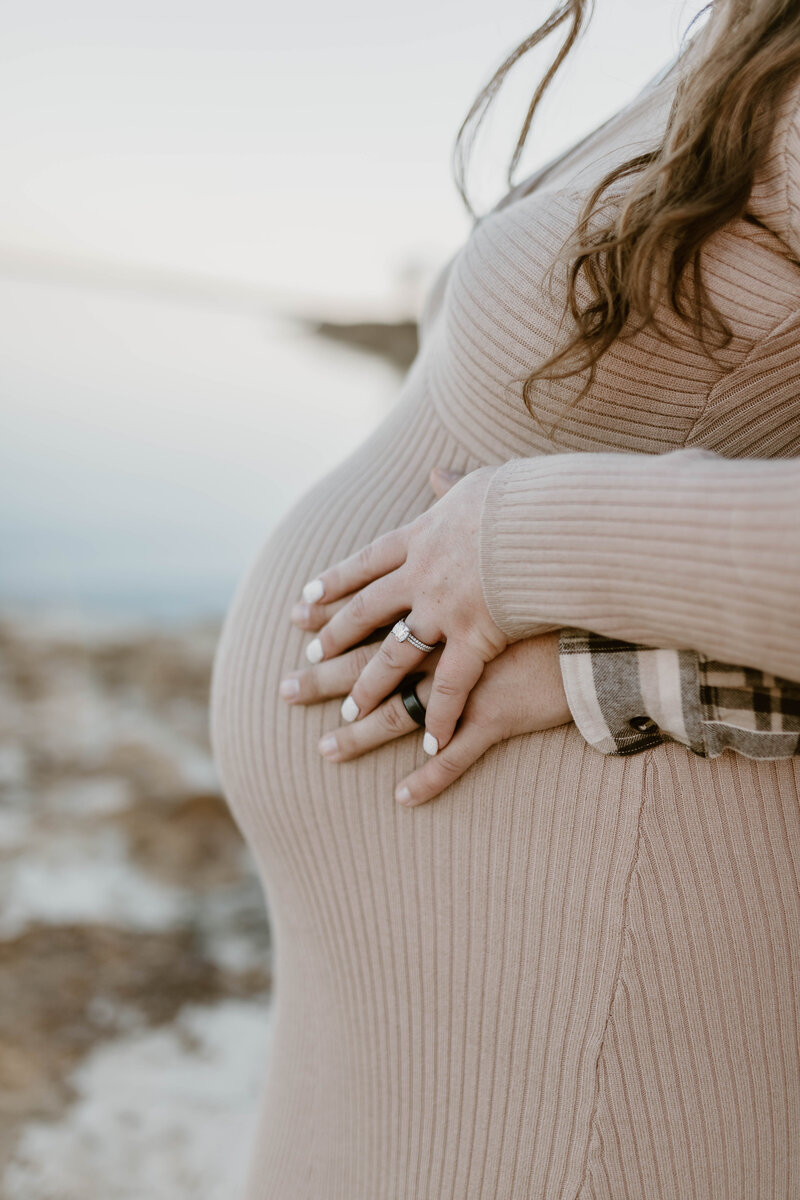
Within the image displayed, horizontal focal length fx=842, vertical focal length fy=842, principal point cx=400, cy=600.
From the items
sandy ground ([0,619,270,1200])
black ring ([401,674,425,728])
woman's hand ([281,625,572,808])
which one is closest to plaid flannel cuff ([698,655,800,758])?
woman's hand ([281,625,572,808])

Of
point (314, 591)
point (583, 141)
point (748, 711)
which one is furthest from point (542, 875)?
point (583, 141)

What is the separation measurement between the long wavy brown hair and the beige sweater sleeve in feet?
0.33

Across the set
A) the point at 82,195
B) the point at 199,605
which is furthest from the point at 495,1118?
→ the point at 82,195

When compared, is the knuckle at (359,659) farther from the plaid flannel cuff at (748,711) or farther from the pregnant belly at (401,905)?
the plaid flannel cuff at (748,711)

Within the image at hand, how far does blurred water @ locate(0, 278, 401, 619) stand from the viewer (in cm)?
357

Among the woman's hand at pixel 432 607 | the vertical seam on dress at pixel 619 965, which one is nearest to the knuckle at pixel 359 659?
the woman's hand at pixel 432 607

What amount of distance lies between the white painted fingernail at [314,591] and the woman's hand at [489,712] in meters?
0.09

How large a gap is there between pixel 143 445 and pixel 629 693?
15.0ft

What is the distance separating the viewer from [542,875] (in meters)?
0.59

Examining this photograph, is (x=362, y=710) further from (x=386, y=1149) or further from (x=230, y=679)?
(x=386, y=1149)

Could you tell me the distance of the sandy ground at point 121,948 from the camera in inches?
50.3

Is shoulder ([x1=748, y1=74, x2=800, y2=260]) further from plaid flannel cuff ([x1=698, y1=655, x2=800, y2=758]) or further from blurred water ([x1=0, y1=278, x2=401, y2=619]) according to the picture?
blurred water ([x1=0, y1=278, x2=401, y2=619])

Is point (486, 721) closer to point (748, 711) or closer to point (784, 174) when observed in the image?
point (748, 711)

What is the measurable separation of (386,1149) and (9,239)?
7.42 meters
